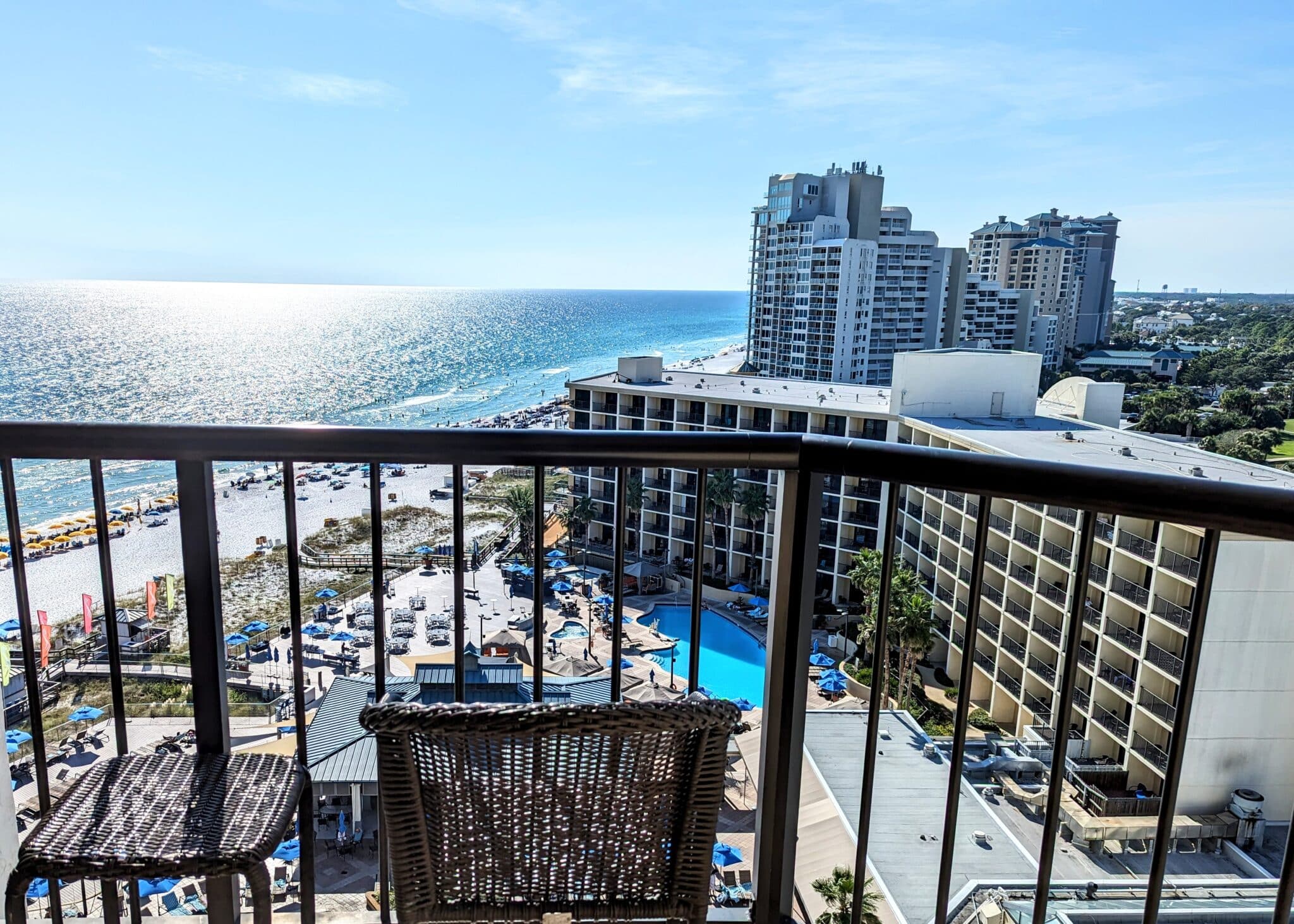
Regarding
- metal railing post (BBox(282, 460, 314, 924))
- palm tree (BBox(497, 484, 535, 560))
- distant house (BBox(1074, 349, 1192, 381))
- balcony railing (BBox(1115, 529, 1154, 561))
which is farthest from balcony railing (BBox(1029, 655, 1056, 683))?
distant house (BBox(1074, 349, 1192, 381))

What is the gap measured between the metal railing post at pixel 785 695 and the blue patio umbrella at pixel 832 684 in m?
14.0

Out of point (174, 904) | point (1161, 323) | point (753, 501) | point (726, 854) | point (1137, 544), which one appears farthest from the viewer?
point (1161, 323)

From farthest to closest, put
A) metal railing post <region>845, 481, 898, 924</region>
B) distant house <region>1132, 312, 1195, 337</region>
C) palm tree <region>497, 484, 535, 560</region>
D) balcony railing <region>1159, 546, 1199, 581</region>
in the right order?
distant house <region>1132, 312, 1195, 337</region>
palm tree <region>497, 484, 535, 560</region>
balcony railing <region>1159, 546, 1199, 581</region>
metal railing post <region>845, 481, 898, 924</region>

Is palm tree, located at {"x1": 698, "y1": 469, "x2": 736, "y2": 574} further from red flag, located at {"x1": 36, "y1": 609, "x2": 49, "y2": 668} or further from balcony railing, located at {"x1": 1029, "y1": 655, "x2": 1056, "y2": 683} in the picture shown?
red flag, located at {"x1": 36, "y1": 609, "x2": 49, "y2": 668}

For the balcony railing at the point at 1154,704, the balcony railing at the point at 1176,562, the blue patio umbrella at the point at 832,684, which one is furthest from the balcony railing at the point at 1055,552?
the blue patio umbrella at the point at 832,684

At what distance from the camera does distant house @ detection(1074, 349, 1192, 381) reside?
47250 mm

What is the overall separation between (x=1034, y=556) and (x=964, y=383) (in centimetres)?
698

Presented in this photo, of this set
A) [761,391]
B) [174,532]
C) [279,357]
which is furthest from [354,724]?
[279,357]

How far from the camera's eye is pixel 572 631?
18281mm

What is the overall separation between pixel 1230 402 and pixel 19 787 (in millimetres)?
43159

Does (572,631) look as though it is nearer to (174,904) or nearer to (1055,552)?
(1055,552)

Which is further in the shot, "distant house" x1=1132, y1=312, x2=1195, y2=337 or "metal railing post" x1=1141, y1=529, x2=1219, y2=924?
"distant house" x1=1132, y1=312, x2=1195, y2=337

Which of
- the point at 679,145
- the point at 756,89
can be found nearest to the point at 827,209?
the point at 756,89

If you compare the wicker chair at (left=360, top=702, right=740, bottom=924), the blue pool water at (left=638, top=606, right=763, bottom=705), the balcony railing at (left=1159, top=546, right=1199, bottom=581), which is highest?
the wicker chair at (left=360, top=702, right=740, bottom=924)
